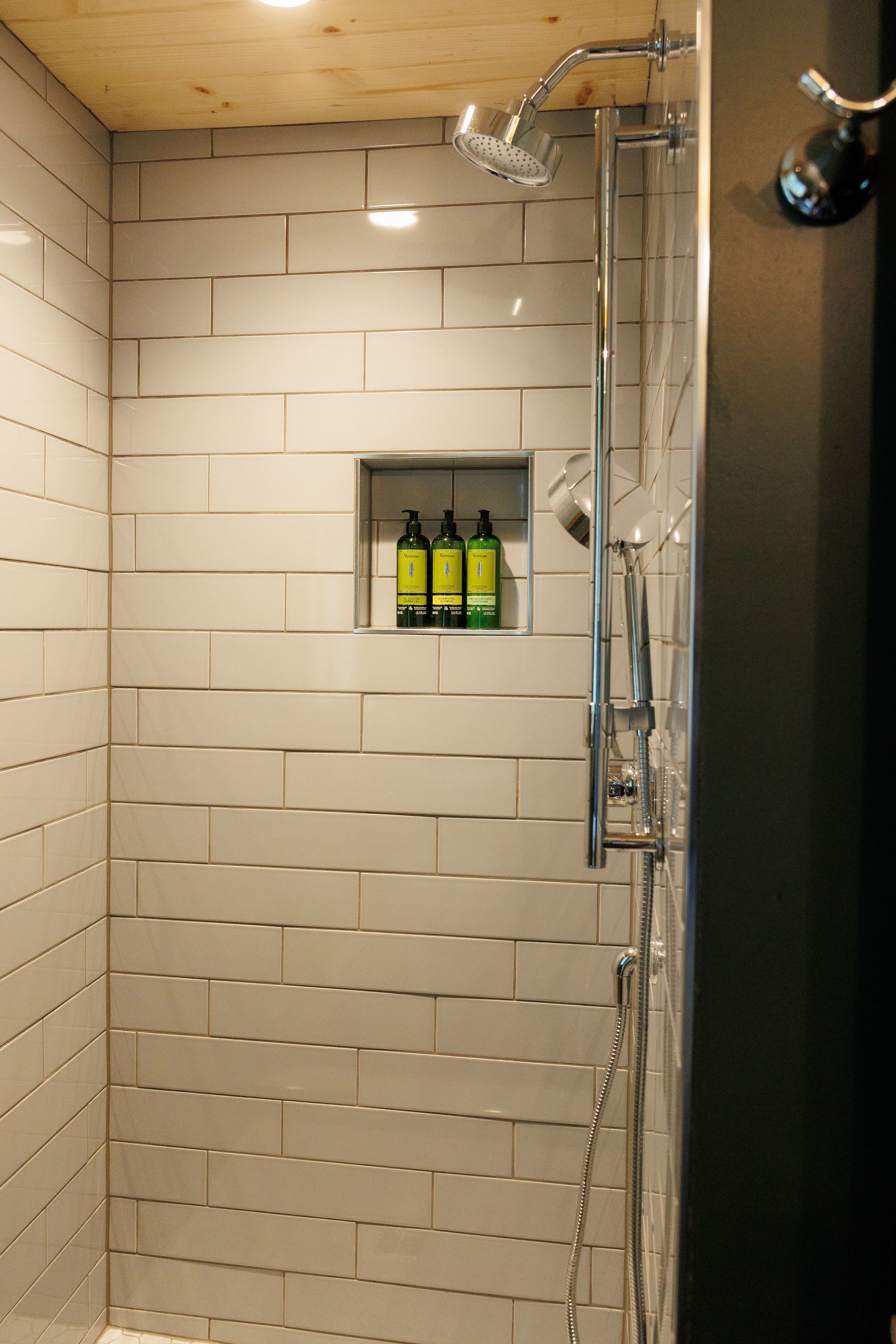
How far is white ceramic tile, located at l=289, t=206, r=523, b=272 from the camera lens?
175 centimetres

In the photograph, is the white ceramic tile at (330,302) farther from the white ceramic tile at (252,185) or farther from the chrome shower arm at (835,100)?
the chrome shower arm at (835,100)

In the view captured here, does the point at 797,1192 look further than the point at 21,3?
No

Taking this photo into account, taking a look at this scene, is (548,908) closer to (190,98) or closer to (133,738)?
(133,738)

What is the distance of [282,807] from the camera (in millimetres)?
1844

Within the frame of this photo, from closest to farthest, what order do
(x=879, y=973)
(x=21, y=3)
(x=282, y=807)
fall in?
(x=879, y=973) → (x=21, y=3) → (x=282, y=807)

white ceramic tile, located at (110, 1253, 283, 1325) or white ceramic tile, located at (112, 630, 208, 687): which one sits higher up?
white ceramic tile, located at (112, 630, 208, 687)

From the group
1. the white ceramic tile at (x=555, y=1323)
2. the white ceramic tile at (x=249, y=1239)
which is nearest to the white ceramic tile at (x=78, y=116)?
the white ceramic tile at (x=249, y=1239)

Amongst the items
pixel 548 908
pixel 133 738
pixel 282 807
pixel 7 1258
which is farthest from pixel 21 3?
pixel 7 1258

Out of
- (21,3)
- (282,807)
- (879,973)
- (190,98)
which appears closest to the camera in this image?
(879,973)

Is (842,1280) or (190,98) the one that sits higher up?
(190,98)

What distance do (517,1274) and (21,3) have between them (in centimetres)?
237

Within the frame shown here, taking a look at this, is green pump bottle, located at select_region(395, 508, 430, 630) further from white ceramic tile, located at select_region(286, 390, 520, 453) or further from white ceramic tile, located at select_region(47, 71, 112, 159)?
white ceramic tile, located at select_region(47, 71, 112, 159)

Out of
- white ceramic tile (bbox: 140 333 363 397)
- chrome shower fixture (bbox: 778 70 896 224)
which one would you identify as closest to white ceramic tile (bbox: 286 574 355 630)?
white ceramic tile (bbox: 140 333 363 397)

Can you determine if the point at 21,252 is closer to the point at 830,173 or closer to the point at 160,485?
the point at 160,485
